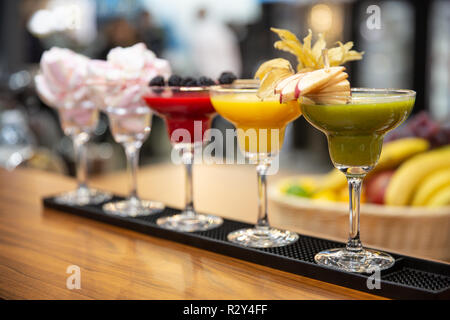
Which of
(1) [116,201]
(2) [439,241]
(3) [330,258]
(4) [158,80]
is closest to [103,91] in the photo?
(4) [158,80]

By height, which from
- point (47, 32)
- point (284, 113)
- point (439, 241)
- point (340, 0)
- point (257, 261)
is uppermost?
point (340, 0)

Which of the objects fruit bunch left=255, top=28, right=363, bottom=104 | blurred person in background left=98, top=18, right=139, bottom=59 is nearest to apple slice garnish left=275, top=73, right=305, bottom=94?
fruit bunch left=255, top=28, right=363, bottom=104

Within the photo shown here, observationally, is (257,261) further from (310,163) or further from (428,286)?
(310,163)

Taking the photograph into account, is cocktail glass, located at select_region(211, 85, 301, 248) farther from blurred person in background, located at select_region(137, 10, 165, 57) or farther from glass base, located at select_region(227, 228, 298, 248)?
blurred person in background, located at select_region(137, 10, 165, 57)

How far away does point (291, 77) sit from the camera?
0.96 meters

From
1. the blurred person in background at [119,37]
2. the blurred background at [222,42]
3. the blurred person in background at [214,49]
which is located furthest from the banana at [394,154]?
the blurred person in background at [214,49]

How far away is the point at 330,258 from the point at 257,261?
134mm

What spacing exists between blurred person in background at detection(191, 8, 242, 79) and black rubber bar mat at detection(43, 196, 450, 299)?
5103 mm

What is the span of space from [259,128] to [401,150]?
2.86 feet

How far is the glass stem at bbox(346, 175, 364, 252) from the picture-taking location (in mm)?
1008

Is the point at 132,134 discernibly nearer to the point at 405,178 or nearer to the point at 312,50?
the point at 312,50

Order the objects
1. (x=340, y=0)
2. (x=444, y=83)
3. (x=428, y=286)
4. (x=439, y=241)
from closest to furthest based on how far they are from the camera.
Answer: (x=428, y=286), (x=439, y=241), (x=444, y=83), (x=340, y=0)

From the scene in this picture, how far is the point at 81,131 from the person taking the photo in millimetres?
1582

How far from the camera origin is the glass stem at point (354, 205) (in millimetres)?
1008
